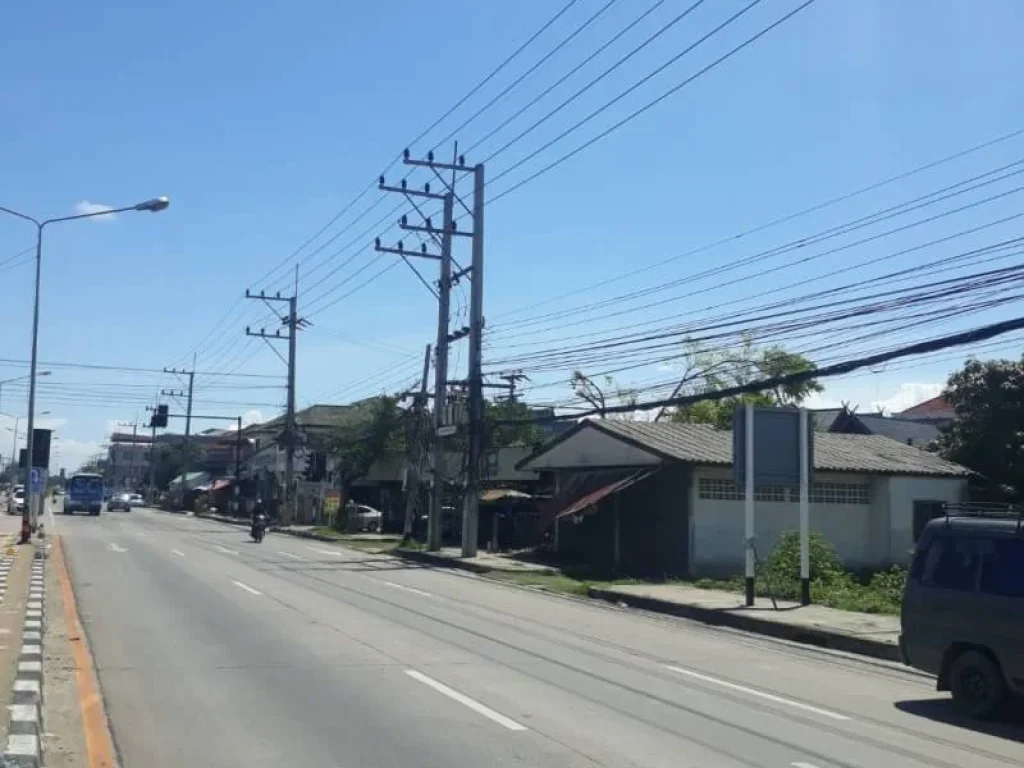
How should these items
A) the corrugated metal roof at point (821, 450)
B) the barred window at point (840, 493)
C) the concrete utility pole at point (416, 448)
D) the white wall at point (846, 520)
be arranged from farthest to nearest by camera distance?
the concrete utility pole at point (416, 448) → the barred window at point (840, 493) → the corrugated metal roof at point (821, 450) → the white wall at point (846, 520)

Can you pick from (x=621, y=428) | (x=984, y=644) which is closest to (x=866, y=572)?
(x=621, y=428)

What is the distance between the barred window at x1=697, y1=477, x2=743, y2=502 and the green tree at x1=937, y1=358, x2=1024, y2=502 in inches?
370

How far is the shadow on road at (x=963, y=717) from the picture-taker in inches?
422

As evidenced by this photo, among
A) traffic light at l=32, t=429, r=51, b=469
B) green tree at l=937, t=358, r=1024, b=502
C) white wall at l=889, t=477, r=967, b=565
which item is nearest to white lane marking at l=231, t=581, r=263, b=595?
traffic light at l=32, t=429, r=51, b=469

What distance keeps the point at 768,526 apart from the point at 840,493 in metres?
2.98

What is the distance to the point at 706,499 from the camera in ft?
104

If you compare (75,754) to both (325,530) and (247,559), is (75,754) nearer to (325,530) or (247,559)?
(247,559)

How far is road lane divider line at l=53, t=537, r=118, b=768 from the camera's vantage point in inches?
340

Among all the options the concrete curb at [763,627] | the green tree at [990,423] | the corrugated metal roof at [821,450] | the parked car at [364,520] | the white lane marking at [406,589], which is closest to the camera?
the concrete curb at [763,627]

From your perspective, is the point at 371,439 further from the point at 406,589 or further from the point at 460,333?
the point at 406,589

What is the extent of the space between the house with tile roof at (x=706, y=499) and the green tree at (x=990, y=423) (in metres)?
1.60

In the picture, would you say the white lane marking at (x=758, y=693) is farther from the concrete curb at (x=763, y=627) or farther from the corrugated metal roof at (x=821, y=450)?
the corrugated metal roof at (x=821, y=450)

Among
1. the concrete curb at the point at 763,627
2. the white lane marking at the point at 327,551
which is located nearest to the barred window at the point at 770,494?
the concrete curb at the point at 763,627

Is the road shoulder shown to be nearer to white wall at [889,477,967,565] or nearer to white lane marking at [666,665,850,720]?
white lane marking at [666,665,850,720]
